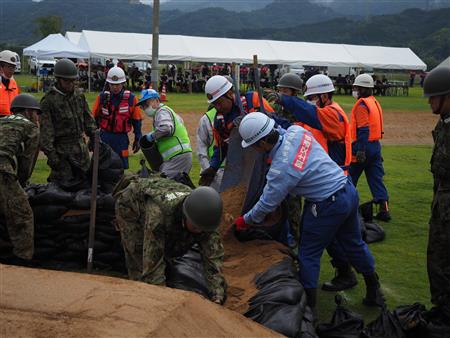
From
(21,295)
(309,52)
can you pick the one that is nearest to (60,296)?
(21,295)

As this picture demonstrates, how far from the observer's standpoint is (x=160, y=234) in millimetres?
4250

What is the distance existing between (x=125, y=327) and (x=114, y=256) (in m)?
2.64

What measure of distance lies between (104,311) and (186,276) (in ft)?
4.19

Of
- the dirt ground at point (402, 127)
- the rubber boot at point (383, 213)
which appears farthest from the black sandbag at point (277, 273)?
the dirt ground at point (402, 127)

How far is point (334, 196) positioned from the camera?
4797 millimetres

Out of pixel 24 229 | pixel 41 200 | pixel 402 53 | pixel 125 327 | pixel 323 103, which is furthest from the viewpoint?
pixel 402 53

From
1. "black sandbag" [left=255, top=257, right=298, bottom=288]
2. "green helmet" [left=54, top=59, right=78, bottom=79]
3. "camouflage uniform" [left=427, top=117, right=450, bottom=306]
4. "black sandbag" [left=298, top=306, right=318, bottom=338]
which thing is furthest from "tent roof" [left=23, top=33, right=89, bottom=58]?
"black sandbag" [left=298, top=306, right=318, bottom=338]

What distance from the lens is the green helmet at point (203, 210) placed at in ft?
13.2

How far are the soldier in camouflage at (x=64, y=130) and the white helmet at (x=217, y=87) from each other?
1.58m

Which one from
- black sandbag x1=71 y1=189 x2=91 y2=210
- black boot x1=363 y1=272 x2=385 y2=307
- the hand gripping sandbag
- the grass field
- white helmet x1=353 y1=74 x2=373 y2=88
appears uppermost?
white helmet x1=353 y1=74 x2=373 y2=88

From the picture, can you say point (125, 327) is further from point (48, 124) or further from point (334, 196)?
point (48, 124)

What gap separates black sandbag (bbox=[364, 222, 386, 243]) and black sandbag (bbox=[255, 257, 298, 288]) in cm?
229

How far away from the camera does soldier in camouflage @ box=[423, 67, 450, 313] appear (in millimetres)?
4699

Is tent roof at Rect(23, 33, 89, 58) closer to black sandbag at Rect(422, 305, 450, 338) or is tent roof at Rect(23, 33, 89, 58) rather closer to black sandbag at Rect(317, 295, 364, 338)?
black sandbag at Rect(317, 295, 364, 338)
